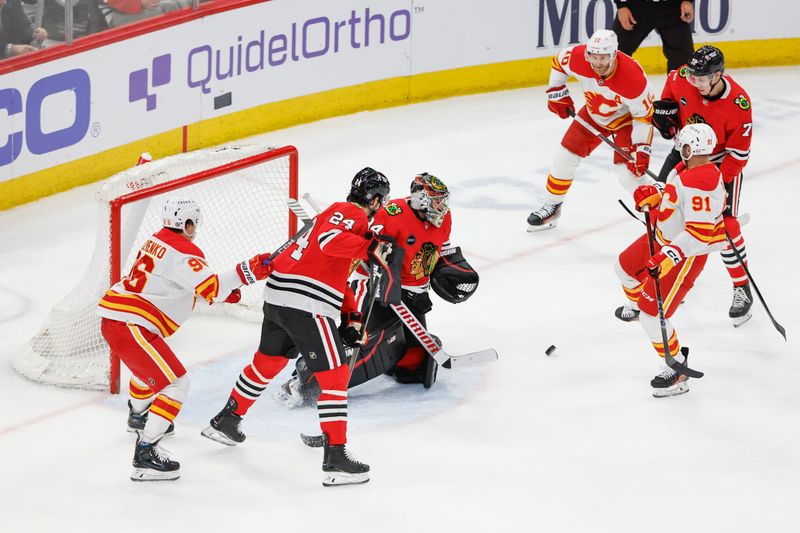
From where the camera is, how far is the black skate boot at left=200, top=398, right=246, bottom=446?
5090 millimetres

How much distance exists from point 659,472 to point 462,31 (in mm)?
4907

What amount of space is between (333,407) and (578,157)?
291cm

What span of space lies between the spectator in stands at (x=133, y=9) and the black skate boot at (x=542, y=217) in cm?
236


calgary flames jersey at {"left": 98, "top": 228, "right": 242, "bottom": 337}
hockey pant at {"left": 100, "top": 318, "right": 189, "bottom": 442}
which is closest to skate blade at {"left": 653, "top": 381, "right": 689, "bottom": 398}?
calgary flames jersey at {"left": 98, "top": 228, "right": 242, "bottom": 337}

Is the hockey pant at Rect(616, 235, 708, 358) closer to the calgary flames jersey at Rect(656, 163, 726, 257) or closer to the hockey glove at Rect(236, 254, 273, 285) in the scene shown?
the calgary flames jersey at Rect(656, 163, 726, 257)

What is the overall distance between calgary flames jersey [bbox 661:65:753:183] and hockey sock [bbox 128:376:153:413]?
2.65 meters

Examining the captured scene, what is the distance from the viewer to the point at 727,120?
240 inches

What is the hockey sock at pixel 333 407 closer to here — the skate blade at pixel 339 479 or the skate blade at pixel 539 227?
the skate blade at pixel 339 479

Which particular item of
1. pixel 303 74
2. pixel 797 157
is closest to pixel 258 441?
pixel 303 74

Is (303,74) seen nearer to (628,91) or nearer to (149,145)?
(149,145)

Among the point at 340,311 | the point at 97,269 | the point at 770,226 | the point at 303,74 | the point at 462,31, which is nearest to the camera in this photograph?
the point at 340,311

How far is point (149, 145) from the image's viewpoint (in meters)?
8.08

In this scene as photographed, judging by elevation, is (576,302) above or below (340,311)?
below

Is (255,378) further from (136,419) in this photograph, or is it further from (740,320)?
(740,320)
